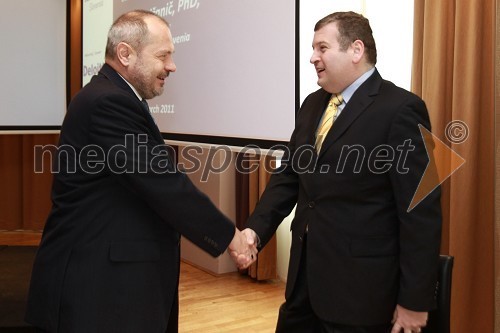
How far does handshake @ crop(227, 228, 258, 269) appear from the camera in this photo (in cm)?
236

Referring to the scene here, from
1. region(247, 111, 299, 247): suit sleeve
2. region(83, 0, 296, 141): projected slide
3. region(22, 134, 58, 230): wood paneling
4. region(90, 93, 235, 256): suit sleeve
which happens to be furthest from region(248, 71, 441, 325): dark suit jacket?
region(22, 134, 58, 230): wood paneling

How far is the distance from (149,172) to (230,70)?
177 centimetres

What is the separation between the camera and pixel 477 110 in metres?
2.80

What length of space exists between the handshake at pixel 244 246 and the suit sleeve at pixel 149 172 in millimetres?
108

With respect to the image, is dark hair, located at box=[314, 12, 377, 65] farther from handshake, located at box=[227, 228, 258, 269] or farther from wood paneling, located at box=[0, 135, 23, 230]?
wood paneling, located at box=[0, 135, 23, 230]

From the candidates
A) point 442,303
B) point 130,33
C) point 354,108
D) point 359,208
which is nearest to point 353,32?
point 354,108

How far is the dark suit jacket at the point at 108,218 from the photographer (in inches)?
81.6

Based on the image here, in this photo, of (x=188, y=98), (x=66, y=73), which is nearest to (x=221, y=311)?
(x=188, y=98)

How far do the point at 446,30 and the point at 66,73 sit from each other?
15.1ft

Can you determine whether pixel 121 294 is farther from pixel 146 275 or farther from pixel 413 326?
pixel 413 326

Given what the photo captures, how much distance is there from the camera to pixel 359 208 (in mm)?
2068

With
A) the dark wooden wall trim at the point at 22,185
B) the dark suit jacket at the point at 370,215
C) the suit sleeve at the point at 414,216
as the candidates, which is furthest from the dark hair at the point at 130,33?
the dark wooden wall trim at the point at 22,185

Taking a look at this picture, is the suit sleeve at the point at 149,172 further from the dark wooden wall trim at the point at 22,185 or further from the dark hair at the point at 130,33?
the dark wooden wall trim at the point at 22,185

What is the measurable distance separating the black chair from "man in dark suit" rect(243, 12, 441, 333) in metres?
0.09
